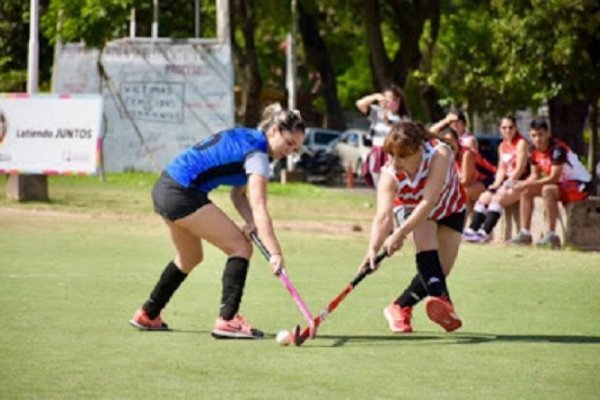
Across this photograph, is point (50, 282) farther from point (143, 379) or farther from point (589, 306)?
point (143, 379)

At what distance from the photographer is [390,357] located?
11383 millimetres

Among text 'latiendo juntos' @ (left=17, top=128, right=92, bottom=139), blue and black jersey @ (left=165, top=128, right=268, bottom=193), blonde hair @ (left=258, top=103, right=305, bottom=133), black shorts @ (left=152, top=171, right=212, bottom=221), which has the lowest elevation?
text 'latiendo juntos' @ (left=17, top=128, right=92, bottom=139)

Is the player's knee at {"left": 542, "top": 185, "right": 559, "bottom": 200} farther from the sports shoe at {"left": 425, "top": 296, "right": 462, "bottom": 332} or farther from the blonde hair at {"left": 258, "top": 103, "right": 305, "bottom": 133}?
the blonde hair at {"left": 258, "top": 103, "right": 305, "bottom": 133}

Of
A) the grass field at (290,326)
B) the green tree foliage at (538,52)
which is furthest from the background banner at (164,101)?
the grass field at (290,326)

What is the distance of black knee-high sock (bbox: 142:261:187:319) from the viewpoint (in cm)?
1269

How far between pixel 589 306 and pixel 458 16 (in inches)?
1355

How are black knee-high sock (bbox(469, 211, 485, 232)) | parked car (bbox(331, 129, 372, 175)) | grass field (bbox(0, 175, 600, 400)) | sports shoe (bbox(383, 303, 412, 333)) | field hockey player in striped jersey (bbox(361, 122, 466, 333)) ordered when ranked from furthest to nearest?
parked car (bbox(331, 129, 372, 175)), black knee-high sock (bbox(469, 211, 485, 232)), sports shoe (bbox(383, 303, 412, 333)), field hockey player in striped jersey (bbox(361, 122, 466, 333)), grass field (bbox(0, 175, 600, 400))

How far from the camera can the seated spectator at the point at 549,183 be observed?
72.5 ft

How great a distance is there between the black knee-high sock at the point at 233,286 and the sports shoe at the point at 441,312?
127 centimetres

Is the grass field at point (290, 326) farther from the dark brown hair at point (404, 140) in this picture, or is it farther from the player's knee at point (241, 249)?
the dark brown hair at point (404, 140)

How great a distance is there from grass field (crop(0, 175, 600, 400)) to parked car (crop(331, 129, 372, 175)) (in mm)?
32434

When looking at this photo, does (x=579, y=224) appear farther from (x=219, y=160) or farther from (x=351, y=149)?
(x=351, y=149)

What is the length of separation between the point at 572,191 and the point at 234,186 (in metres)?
10.4

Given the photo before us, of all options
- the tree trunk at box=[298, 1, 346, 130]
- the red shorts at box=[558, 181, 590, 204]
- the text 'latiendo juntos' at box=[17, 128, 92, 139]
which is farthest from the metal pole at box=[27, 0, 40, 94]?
the tree trunk at box=[298, 1, 346, 130]
